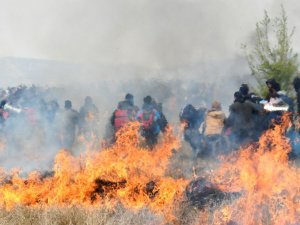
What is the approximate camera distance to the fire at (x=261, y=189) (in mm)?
6216

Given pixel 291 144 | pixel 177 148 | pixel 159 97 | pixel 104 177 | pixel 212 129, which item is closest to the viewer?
pixel 104 177

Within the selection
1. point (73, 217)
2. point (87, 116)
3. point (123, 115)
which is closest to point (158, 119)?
point (123, 115)

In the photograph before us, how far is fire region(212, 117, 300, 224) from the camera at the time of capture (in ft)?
20.4

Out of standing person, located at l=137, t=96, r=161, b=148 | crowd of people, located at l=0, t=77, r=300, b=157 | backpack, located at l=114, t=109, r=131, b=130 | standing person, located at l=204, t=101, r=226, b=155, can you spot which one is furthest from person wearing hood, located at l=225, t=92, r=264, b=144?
backpack, located at l=114, t=109, r=131, b=130

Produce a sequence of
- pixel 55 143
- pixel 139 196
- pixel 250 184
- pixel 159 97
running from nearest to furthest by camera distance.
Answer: pixel 250 184 < pixel 139 196 < pixel 55 143 < pixel 159 97

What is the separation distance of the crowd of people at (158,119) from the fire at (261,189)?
100 centimetres

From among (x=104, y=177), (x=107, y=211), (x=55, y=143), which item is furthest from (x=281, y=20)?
(x=107, y=211)

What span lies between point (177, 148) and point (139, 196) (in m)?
5.99

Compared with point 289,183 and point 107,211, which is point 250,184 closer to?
point 289,183

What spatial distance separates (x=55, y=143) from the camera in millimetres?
14805

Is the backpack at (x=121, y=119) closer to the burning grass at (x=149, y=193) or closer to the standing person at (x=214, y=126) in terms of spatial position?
the burning grass at (x=149, y=193)

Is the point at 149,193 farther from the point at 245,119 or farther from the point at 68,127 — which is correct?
the point at 68,127

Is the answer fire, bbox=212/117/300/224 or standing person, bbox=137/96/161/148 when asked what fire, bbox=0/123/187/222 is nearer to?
fire, bbox=212/117/300/224

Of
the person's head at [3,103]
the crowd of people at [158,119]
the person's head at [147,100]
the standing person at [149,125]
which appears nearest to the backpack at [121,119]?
the crowd of people at [158,119]
